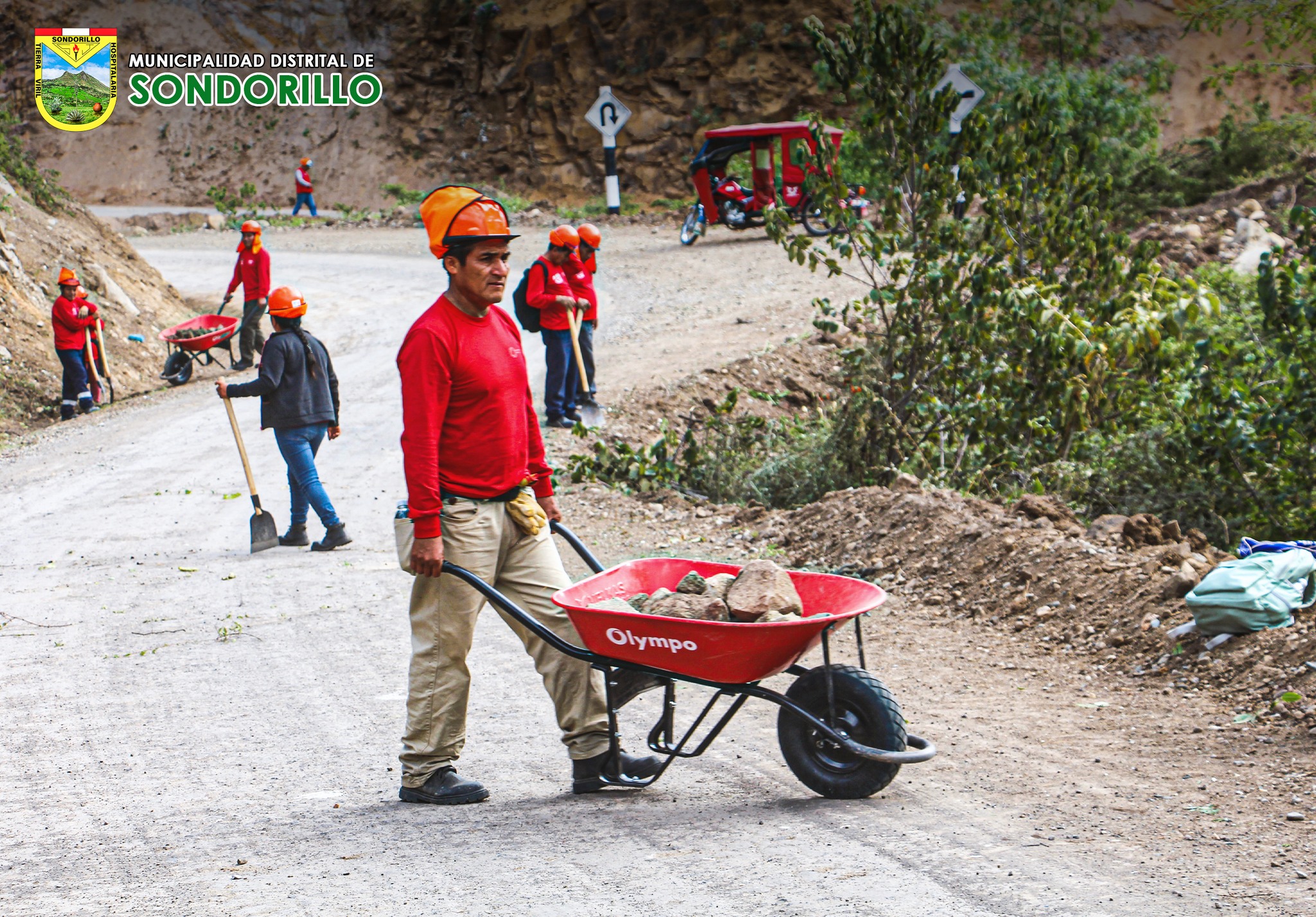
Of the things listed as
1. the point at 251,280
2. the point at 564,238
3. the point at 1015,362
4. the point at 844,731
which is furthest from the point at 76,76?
the point at 844,731

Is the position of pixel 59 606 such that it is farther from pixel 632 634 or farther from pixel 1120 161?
pixel 1120 161

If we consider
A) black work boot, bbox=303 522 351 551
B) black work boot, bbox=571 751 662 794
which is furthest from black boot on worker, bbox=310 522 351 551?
black work boot, bbox=571 751 662 794

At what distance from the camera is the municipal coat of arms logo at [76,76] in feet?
109

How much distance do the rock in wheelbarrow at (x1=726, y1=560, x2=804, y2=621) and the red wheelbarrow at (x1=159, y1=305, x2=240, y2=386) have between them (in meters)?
12.6

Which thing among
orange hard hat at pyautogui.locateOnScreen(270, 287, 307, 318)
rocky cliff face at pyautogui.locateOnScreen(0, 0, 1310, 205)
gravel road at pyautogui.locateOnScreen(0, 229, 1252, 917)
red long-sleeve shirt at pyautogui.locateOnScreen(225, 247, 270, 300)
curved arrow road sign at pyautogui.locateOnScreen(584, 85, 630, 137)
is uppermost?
rocky cliff face at pyautogui.locateOnScreen(0, 0, 1310, 205)

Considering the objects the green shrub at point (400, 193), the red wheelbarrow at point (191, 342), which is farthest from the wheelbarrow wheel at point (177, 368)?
the green shrub at point (400, 193)

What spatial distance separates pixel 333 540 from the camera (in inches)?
348

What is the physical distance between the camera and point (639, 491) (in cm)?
1054

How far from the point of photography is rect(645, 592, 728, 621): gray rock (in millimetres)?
4215

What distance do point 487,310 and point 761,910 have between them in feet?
7.50

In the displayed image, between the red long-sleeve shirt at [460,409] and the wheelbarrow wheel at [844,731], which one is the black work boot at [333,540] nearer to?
the red long-sleeve shirt at [460,409]

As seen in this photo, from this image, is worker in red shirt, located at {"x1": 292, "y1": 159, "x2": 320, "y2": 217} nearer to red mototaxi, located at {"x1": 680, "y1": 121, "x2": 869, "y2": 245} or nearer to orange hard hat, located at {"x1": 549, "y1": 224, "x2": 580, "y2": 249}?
red mototaxi, located at {"x1": 680, "y1": 121, "x2": 869, "y2": 245}

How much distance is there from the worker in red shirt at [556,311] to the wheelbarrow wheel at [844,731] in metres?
7.43

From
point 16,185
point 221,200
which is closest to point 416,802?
point 16,185
